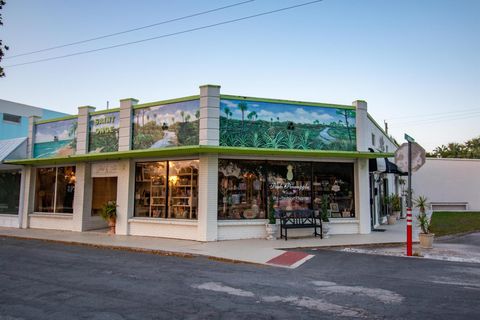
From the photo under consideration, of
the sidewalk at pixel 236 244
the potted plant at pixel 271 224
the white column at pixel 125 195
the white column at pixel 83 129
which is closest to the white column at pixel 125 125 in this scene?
the white column at pixel 125 195

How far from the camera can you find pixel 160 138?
48.2 feet

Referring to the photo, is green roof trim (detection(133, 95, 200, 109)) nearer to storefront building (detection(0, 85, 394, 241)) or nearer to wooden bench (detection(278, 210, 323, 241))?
storefront building (detection(0, 85, 394, 241))

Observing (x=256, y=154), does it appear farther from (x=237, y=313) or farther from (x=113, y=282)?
(x=237, y=313)

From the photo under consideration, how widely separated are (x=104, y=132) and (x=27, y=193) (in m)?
6.25

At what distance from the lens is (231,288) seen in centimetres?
718

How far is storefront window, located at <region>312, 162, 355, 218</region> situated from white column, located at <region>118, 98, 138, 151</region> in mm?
7624

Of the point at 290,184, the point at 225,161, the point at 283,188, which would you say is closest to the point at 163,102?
the point at 225,161

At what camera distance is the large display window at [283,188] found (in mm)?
14281

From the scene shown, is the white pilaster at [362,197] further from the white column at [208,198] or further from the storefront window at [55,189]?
the storefront window at [55,189]

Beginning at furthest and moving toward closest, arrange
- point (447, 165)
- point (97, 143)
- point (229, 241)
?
point (447, 165) → point (97, 143) → point (229, 241)

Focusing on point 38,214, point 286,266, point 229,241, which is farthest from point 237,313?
point 38,214

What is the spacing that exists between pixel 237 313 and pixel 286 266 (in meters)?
4.05

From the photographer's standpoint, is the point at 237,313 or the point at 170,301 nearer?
the point at 237,313

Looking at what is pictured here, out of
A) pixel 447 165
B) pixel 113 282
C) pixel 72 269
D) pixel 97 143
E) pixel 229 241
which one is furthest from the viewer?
pixel 447 165
